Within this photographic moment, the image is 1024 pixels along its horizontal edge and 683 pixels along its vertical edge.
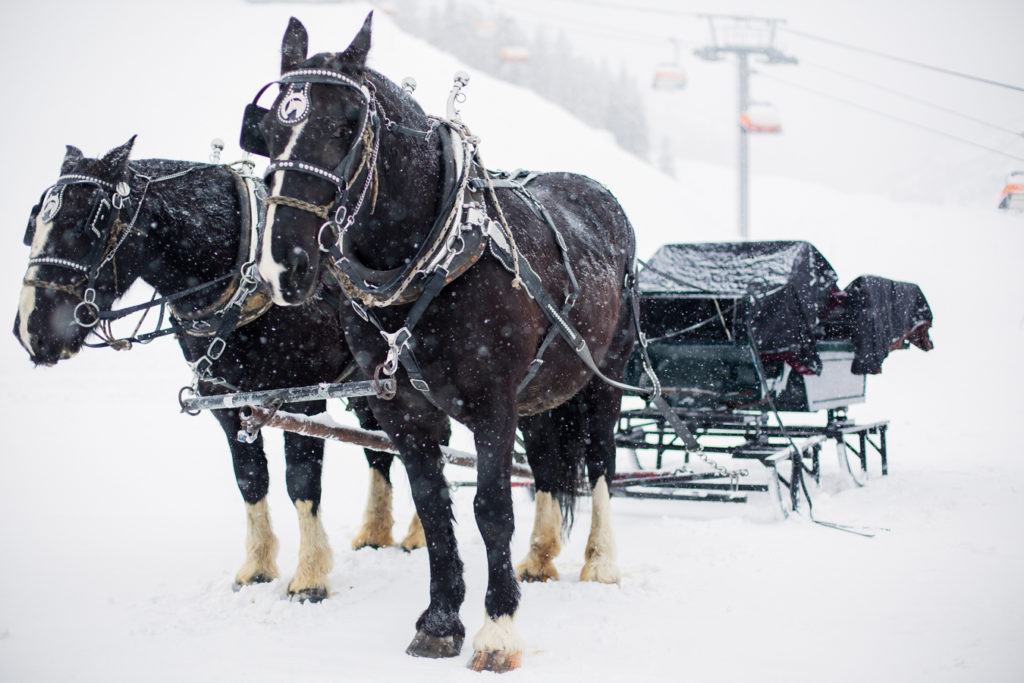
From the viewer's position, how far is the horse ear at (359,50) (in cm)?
292

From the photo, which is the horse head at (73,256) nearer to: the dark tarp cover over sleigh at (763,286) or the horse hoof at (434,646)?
the horse hoof at (434,646)

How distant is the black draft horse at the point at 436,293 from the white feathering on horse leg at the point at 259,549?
1.63 m

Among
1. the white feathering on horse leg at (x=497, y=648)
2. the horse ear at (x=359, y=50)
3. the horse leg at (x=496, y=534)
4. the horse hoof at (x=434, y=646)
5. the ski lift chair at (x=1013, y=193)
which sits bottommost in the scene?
the horse hoof at (x=434, y=646)

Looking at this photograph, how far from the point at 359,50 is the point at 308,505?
110 inches

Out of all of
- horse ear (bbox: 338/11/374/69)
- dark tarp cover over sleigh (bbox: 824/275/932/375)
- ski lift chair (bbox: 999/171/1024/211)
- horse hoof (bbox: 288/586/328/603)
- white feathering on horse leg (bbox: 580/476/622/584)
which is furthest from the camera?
dark tarp cover over sleigh (bbox: 824/275/932/375)

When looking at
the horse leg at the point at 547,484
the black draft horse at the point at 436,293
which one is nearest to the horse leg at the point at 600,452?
the horse leg at the point at 547,484

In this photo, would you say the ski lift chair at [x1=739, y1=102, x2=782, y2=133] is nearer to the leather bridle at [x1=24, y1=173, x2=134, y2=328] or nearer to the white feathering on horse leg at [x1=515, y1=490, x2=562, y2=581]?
the white feathering on horse leg at [x1=515, y1=490, x2=562, y2=581]

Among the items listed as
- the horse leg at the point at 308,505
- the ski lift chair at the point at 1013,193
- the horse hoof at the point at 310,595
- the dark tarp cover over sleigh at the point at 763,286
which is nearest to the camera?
the horse hoof at the point at 310,595

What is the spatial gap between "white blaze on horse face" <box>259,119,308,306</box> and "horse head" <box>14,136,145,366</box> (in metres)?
1.51

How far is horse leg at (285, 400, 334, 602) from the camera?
460 centimetres

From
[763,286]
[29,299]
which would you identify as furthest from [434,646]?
[763,286]

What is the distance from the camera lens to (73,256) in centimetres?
378

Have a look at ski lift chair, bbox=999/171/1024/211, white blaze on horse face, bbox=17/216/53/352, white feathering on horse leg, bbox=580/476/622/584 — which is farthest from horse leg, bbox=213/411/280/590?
ski lift chair, bbox=999/171/1024/211

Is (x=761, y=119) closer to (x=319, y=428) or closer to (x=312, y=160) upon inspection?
(x=319, y=428)
